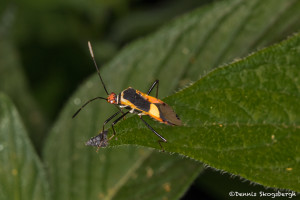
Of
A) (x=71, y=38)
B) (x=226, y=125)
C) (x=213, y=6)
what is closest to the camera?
(x=226, y=125)

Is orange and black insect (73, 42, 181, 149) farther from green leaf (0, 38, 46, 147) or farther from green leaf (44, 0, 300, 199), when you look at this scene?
green leaf (0, 38, 46, 147)

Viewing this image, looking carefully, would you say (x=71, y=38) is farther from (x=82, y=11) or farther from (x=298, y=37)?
(x=298, y=37)

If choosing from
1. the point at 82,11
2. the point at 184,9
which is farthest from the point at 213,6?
the point at 82,11

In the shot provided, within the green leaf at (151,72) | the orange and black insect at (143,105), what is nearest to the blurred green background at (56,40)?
the green leaf at (151,72)

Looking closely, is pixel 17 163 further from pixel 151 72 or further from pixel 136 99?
pixel 151 72

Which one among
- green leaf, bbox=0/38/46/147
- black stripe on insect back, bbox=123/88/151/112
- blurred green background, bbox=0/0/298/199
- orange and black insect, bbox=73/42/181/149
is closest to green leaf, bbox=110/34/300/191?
orange and black insect, bbox=73/42/181/149

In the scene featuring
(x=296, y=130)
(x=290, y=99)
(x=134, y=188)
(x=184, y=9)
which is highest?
(x=290, y=99)

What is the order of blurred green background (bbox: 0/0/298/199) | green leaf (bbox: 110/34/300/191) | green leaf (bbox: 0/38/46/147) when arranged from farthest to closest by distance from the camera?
blurred green background (bbox: 0/0/298/199), green leaf (bbox: 0/38/46/147), green leaf (bbox: 110/34/300/191)

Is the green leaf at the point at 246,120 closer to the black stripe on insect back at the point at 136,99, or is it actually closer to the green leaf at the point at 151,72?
the black stripe on insect back at the point at 136,99
